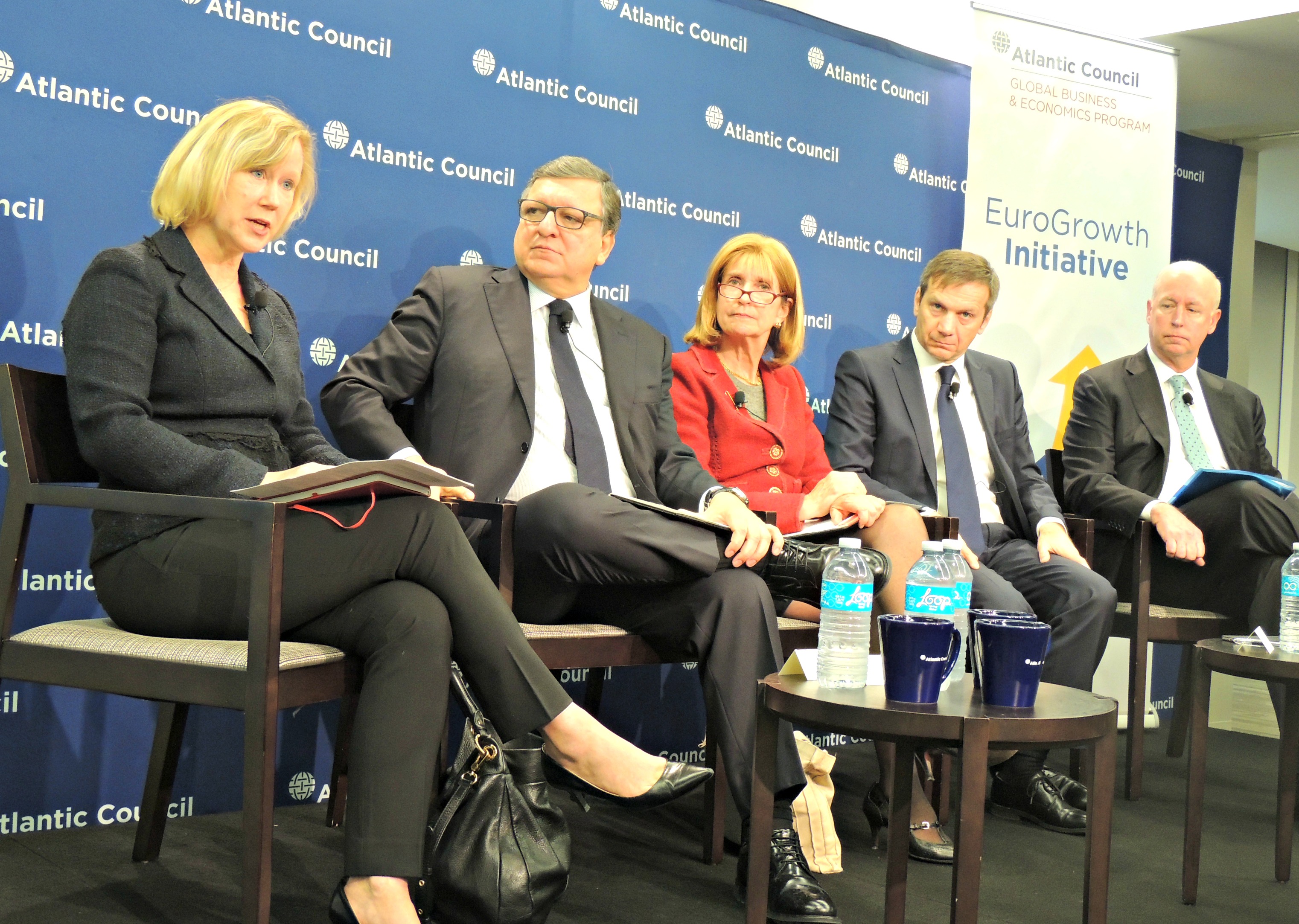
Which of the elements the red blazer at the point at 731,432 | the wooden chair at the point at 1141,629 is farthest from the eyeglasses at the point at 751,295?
the wooden chair at the point at 1141,629

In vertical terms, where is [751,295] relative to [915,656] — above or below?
above

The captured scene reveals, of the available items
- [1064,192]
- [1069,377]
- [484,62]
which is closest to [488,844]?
[484,62]

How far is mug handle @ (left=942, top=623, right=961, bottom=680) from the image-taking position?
5.96 feet

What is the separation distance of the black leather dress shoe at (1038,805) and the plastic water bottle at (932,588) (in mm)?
1383

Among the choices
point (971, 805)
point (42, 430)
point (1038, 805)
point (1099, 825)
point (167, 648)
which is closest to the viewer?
point (971, 805)

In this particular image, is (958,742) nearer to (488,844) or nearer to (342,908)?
(488,844)

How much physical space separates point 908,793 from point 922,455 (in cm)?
167

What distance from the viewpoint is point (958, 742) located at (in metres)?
1.67

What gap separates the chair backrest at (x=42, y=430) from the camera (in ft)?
6.86

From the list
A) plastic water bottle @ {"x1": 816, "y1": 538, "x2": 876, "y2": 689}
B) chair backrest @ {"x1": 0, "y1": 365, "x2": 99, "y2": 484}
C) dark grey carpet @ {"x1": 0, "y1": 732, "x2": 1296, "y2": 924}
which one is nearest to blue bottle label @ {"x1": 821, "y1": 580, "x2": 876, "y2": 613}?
plastic water bottle @ {"x1": 816, "y1": 538, "x2": 876, "y2": 689}

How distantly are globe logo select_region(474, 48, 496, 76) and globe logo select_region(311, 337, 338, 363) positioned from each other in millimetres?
848

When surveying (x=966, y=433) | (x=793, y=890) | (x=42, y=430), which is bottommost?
(x=793, y=890)

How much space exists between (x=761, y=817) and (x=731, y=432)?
147 centimetres

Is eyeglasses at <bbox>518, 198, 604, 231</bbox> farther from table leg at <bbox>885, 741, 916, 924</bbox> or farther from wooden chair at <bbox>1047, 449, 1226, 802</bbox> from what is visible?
wooden chair at <bbox>1047, 449, 1226, 802</bbox>
